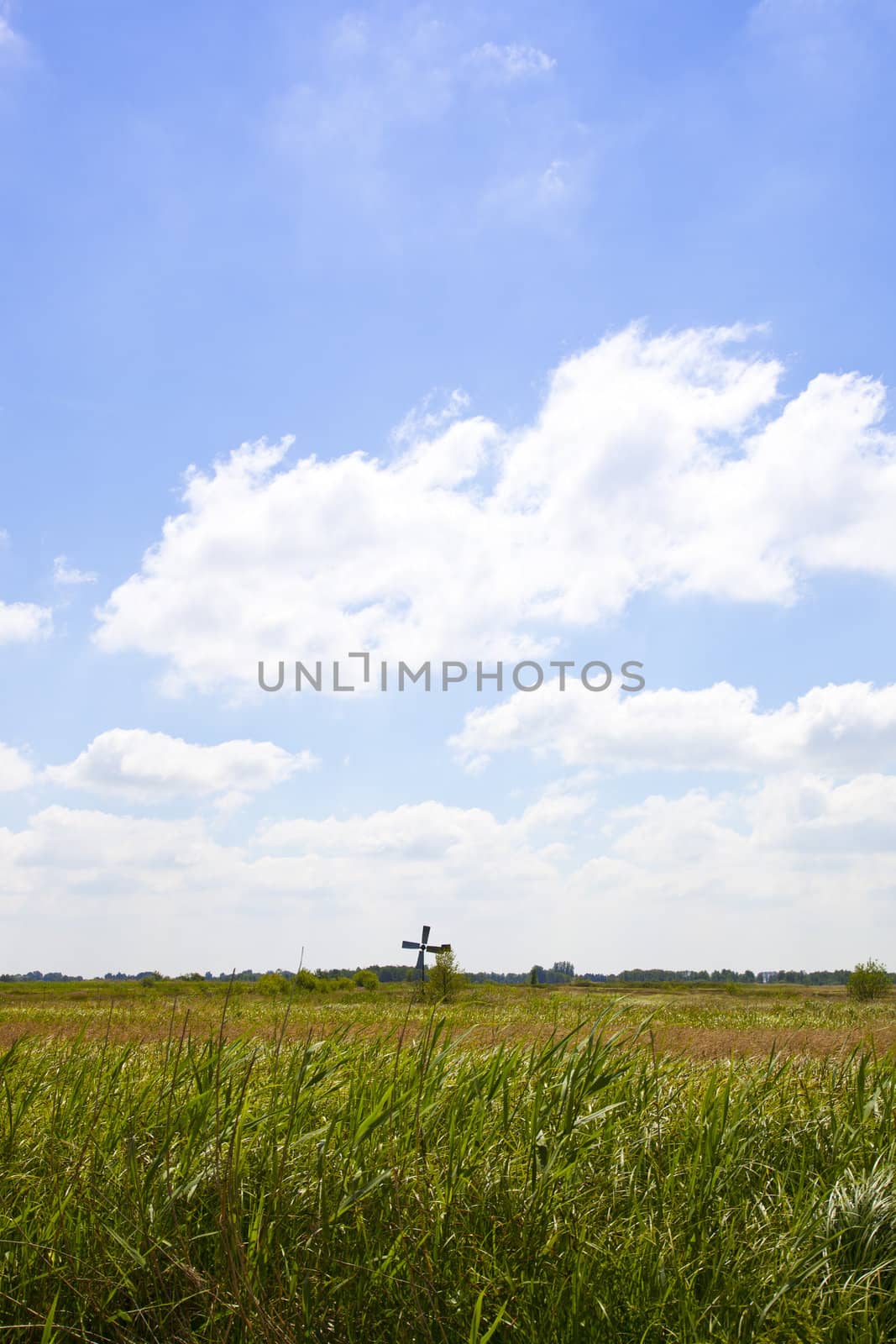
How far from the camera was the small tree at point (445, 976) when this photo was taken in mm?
48656

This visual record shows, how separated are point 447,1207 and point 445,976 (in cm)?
4741

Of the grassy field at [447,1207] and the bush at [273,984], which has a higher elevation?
the grassy field at [447,1207]

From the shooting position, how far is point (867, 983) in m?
54.8

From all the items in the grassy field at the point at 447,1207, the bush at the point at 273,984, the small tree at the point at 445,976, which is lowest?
the bush at the point at 273,984

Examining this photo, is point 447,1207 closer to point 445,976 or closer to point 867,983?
point 445,976

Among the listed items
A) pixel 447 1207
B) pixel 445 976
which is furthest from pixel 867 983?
pixel 447 1207

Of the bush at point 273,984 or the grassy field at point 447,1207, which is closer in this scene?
the grassy field at point 447,1207

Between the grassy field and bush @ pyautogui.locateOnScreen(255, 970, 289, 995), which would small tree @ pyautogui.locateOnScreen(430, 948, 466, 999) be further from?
the grassy field

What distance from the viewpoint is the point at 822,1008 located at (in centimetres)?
3934

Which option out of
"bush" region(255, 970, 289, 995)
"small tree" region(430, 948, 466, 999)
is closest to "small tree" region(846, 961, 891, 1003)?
"small tree" region(430, 948, 466, 999)

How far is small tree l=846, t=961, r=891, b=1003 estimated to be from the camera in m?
54.8

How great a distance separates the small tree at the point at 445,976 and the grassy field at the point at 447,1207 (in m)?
44.1

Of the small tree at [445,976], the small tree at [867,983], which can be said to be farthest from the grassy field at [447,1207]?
the small tree at [867,983]

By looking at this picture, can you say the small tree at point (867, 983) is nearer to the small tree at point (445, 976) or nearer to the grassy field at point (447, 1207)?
the small tree at point (445, 976)
